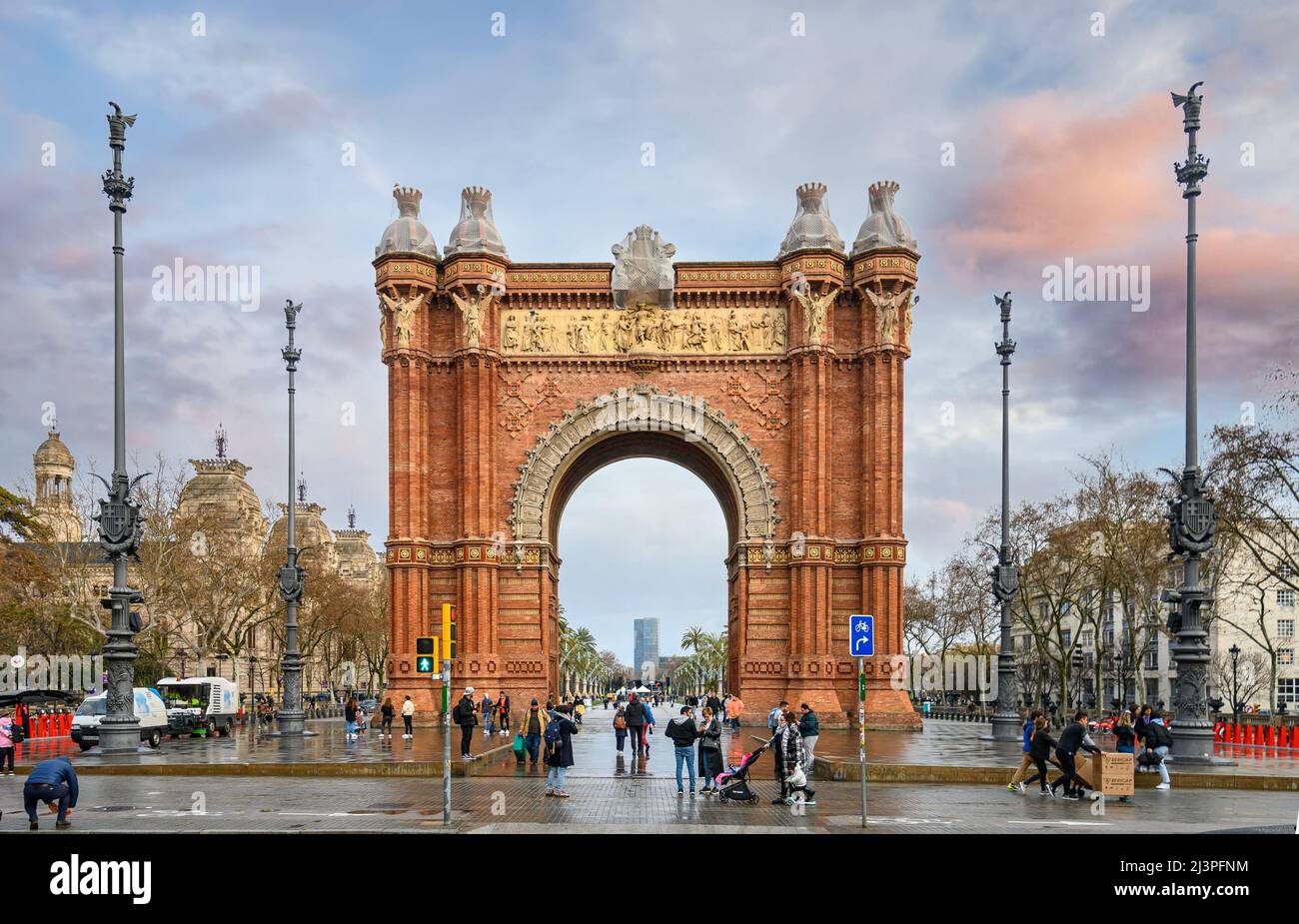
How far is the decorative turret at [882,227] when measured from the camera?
149ft

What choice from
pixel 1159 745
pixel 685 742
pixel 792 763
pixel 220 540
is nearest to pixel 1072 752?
pixel 1159 745

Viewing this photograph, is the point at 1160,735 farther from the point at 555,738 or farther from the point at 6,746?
the point at 6,746

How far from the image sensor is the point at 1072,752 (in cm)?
2145

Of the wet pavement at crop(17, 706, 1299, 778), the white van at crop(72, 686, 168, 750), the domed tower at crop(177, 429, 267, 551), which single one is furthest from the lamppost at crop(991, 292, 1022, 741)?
the domed tower at crop(177, 429, 267, 551)

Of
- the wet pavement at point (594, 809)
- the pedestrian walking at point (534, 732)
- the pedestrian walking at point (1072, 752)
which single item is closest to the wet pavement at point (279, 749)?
the pedestrian walking at point (534, 732)

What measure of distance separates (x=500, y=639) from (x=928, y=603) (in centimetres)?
5343

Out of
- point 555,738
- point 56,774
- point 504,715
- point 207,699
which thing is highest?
point 56,774

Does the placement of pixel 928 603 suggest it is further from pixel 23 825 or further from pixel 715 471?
pixel 23 825

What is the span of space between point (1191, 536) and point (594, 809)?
52.2ft

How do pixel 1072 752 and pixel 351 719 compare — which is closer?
pixel 1072 752

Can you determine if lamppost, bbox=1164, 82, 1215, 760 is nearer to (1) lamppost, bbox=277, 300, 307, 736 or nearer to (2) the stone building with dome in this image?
(1) lamppost, bbox=277, 300, 307, 736

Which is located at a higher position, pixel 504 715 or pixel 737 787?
pixel 737 787

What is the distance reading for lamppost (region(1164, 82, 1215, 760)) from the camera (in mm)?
26406
